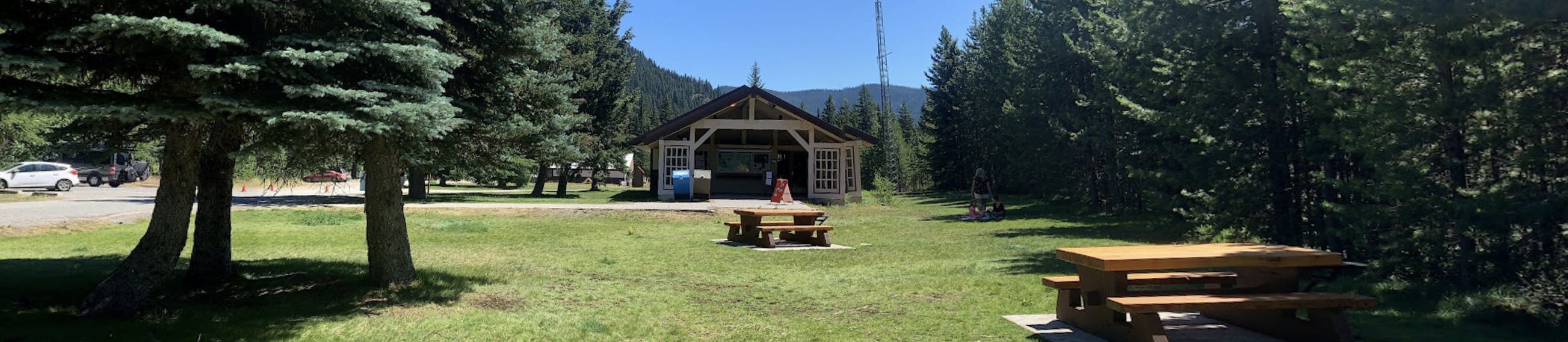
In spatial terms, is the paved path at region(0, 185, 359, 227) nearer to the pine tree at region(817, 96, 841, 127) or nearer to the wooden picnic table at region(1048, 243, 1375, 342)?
the wooden picnic table at region(1048, 243, 1375, 342)

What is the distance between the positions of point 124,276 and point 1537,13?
9.45 meters

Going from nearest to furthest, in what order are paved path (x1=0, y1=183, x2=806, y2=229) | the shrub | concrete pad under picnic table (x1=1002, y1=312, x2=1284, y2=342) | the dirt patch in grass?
1. concrete pad under picnic table (x1=1002, y1=312, x2=1284, y2=342)
2. the dirt patch in grass
3. paved path (x1=0, y1=183, x2=806, y2=229)
4. the shrub

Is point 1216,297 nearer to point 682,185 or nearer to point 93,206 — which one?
point 682,185

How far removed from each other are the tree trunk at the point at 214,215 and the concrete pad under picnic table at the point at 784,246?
6.41 m

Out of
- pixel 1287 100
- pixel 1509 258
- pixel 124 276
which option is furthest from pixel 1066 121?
pixel 124 276

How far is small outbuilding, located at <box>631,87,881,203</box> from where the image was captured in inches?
1002

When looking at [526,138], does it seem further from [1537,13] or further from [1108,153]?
[1108,153]

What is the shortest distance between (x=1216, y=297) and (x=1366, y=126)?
13.0 ft

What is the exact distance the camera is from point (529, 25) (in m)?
6.59

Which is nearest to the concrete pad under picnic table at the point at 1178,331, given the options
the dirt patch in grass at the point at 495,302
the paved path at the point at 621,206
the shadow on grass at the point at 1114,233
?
the dirt patch in grass at the point at 495,302

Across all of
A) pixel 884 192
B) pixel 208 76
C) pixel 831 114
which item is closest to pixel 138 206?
pixel 208 76

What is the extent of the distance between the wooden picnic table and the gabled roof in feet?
66.3

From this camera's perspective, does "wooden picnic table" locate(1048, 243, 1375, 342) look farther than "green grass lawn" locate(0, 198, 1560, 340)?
No

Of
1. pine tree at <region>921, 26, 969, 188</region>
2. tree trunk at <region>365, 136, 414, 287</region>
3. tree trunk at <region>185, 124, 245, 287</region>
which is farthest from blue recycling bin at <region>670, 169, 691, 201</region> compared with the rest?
pine tree at <region>921, 26, 969, 188</region>
